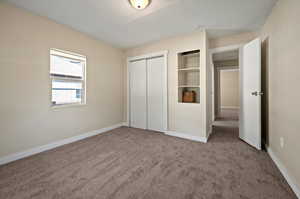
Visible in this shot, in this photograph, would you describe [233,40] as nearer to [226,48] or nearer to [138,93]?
[226,48]

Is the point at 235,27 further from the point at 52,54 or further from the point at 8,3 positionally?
the point at 8,3

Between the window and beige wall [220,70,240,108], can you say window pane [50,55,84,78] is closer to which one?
the window

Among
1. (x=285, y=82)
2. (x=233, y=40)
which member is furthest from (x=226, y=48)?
(x=285, y=82)

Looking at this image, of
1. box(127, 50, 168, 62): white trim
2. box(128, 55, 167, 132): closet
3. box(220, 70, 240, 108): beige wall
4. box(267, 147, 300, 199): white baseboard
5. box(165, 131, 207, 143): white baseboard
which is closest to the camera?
box(267, 147, 300, 199): white baseboard

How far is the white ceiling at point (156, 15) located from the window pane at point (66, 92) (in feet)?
3.98

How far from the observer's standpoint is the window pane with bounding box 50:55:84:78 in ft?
8.44

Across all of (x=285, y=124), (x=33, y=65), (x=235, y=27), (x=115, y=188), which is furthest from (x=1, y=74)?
(x=235, y=27)

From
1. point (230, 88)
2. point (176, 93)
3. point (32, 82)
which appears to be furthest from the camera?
point (230, 88)

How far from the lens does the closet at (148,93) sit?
3455 millimetres

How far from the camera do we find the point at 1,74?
74.0 inches

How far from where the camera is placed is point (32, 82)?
2189 mm

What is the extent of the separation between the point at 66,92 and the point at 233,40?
13.1ft

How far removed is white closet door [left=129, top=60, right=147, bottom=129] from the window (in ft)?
4.60

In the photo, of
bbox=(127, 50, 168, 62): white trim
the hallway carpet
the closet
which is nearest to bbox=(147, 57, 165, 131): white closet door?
the closet
